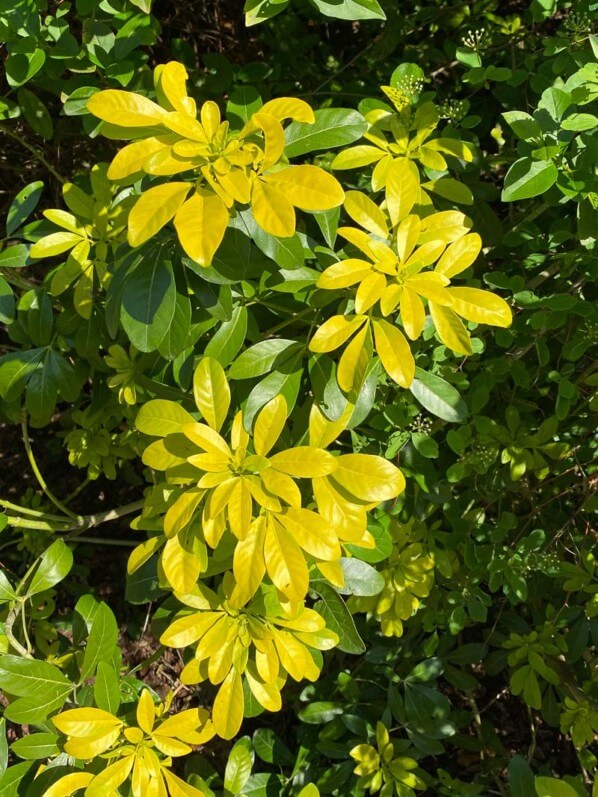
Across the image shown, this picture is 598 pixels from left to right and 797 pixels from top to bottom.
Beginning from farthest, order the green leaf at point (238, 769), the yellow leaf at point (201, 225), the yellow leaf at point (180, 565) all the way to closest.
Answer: the green leaf at point (238, 769) < the yellow leaf at point (180, 565) < the yellow leaf at point (201, 225)

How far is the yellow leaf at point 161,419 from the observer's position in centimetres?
120

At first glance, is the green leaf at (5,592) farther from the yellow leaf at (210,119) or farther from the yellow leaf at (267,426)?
the yellow leaf at (210,119)

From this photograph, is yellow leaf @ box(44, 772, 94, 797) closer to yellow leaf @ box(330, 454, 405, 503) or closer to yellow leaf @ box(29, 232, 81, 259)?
yellow leaf @ box(330, 454, 405, 503)

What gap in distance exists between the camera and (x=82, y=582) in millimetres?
2863

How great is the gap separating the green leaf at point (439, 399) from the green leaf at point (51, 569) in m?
0.92

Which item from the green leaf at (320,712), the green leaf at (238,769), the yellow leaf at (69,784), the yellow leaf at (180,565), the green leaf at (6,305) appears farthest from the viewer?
the green leaf at (320,712)

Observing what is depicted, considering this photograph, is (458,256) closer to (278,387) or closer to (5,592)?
(278,387)

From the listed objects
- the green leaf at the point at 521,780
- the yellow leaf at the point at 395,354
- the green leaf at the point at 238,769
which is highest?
the yellow leaf at the point at 395,354

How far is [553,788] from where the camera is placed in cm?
125

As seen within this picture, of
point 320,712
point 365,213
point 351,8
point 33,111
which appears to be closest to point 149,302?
point 365,213

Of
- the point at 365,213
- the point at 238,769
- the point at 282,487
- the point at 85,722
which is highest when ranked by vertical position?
the point at 365,213

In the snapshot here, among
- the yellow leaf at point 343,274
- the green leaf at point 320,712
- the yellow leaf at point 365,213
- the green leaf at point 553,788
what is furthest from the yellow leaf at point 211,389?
the green leaf at point 320,712

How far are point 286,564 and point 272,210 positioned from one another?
54cm

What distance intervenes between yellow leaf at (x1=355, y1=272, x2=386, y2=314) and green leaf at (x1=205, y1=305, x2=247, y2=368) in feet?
0.98
